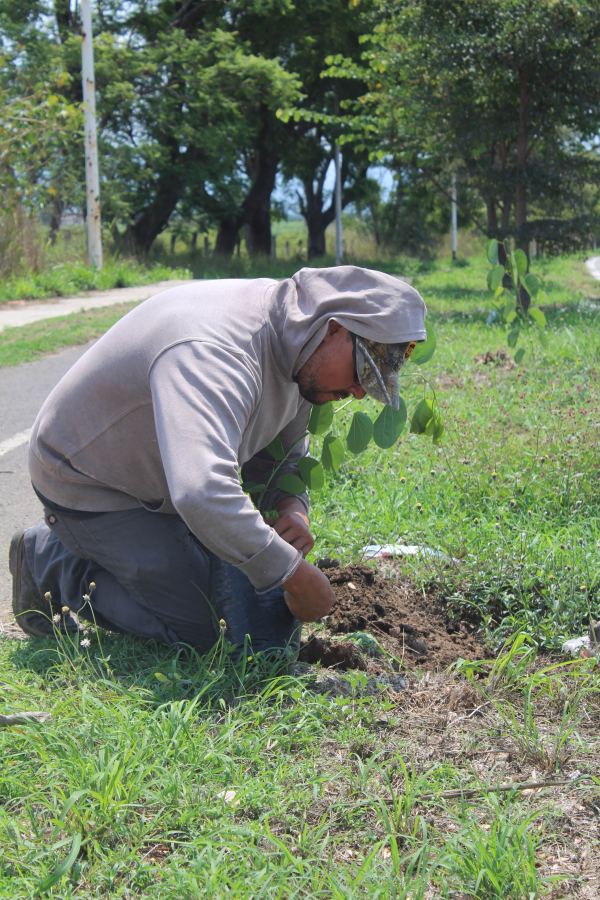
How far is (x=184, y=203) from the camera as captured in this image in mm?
21500

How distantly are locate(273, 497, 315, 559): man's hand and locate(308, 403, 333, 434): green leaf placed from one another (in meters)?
0.29

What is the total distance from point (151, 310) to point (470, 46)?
9340 millimetres

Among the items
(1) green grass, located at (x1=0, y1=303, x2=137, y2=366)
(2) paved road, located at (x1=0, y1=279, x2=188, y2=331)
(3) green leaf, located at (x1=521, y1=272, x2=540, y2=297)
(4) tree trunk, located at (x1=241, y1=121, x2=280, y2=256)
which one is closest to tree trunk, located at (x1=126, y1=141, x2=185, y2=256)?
(4) tree trunk, located at (x1=241, y1=121, x2=280, y2=256)

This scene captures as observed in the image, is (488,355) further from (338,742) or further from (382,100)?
(382,100)

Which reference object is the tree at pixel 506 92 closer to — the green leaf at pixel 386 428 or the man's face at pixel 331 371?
the green leaf at pixel 386 428

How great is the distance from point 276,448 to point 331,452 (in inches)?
7.6

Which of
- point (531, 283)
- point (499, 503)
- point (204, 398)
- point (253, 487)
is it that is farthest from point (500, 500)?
point (204, 398)

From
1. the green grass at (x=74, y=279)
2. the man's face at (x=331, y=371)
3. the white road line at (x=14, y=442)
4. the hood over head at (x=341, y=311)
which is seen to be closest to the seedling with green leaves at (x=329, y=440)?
the man's face at (x=331, y=371)

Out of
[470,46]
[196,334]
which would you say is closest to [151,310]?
[196,334]

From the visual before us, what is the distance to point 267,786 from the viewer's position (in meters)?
1.82

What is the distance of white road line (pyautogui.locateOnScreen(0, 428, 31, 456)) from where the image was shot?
15.9 ft

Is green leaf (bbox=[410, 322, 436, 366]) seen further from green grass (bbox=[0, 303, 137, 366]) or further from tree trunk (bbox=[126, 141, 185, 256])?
tree trunk (bbox=[126, 141, 185, 256])

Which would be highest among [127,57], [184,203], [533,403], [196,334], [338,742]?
[127,57]

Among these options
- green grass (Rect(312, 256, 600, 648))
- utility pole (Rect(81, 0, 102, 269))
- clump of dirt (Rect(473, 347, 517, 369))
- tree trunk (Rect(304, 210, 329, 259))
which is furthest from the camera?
tree trunk (Rect(304, 210, 329, 259))
